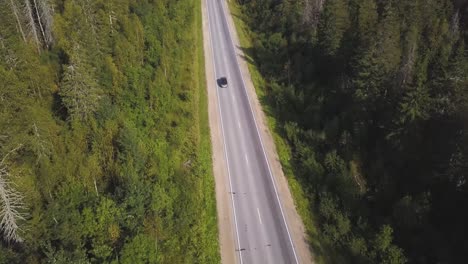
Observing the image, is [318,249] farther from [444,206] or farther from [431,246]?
[444,206]

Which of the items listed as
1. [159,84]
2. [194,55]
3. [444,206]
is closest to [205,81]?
[194,55]

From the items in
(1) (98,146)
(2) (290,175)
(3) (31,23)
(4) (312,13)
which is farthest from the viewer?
(4) (312,13)

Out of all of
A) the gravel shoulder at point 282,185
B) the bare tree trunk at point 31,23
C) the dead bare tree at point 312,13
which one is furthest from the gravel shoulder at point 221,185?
the bare tree trunk at point 31,23

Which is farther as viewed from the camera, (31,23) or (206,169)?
(31,23)

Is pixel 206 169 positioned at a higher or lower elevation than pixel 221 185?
higher

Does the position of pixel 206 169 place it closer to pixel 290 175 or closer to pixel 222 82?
pixel 290 175

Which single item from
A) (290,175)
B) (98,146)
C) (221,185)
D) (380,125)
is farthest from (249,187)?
(380,125)

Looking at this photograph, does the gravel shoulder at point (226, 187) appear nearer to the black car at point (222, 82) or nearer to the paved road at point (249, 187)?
the paved road at point (249, 187)
